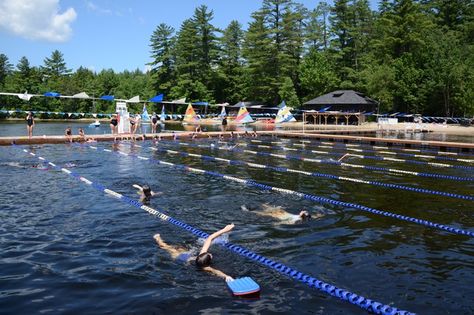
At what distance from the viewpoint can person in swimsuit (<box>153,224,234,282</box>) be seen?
7.06m

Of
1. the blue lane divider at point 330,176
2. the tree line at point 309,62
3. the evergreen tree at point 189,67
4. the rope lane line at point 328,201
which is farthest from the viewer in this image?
the evergreen tree at point 189,67

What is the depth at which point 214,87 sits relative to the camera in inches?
3418

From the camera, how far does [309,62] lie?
72625mm

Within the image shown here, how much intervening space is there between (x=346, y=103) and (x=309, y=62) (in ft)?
52.5

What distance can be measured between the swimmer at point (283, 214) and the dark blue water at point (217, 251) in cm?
30

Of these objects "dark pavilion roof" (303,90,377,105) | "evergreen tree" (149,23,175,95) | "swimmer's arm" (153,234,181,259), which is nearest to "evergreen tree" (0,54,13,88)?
"evergreen tree" (149,23,175,95)

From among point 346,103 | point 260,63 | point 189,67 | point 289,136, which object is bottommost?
point 289,136

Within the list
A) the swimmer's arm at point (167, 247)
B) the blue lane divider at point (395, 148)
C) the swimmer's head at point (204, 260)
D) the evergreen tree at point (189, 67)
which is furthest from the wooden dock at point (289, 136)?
the evergreen tree at point (189, 67)

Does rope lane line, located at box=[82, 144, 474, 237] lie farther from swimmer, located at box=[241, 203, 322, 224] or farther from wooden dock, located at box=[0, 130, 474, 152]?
wooden dock, located at box=[0, 130, 474, 152]

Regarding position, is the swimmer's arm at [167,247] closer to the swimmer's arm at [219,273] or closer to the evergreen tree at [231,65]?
the swimmer's arm at [219,273]

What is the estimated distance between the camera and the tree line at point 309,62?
194 feet

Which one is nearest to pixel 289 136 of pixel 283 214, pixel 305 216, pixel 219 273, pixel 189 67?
pixel 283 214

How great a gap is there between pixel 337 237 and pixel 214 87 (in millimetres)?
79789

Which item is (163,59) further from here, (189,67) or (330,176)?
(330,176)
